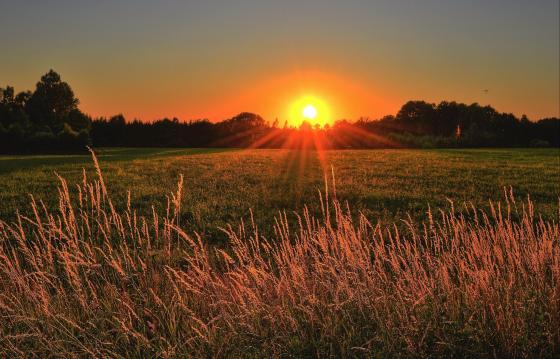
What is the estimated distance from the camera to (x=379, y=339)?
12.4 ft

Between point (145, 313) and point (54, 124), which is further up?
point (54, 124)

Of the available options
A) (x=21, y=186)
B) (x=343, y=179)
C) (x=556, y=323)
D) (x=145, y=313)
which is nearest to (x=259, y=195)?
(x=343, y=179)

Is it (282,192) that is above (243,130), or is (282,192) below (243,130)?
below

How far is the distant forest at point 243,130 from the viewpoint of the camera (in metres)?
57.8

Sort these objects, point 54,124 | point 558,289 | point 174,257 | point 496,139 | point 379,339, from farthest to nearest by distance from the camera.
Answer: point 496,139
point 54,124
point 174,257
point 558,289
point 379,339

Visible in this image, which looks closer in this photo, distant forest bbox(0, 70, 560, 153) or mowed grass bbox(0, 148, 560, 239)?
mowed grass bbox(0, 148, 560, 239)

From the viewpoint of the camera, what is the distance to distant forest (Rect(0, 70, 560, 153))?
5775 centimetres

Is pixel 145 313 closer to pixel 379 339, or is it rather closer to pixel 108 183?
pixel 379 339

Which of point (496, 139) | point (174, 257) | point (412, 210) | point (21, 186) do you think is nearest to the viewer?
point (174, 257)

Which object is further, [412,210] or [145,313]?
[412,210]

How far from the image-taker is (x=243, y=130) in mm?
83188

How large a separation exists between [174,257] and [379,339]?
14.3 ft

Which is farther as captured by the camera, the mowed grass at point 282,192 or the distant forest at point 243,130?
the distant forest at point 243,130

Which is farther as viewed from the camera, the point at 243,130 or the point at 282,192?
the point at 243,130
